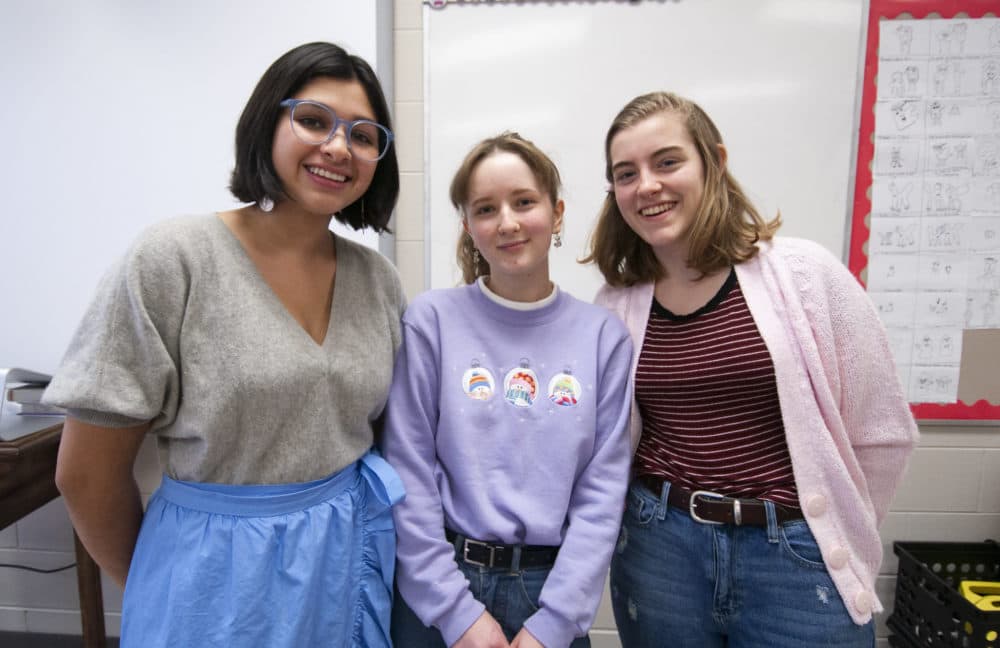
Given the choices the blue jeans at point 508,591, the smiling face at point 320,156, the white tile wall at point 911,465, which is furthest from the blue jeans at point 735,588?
the white tile wall at point 911,465

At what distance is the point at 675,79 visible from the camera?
5.68 feet

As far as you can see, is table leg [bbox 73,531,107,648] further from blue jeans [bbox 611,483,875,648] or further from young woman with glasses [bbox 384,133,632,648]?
blue jeans [bbox 611,483,875,648]

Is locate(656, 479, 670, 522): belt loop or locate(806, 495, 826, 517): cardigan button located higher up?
locate(806, 495, 826, 517): cardigan button

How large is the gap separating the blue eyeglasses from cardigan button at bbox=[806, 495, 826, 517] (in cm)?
93

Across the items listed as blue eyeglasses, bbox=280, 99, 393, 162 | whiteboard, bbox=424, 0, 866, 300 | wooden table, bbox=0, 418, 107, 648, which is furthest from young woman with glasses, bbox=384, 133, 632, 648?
wooden table, bbox=0, 418, 107, 648

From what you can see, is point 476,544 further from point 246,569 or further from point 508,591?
point 246,569

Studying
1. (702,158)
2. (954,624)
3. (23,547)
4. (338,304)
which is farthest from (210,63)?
(954,624)

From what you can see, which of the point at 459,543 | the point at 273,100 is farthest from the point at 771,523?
the point at 273,100

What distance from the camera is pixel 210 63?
173 centimetres

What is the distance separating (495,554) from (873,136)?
1.71m

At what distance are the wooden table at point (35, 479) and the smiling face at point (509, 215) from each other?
1369 millimetres

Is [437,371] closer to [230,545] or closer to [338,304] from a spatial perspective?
[338,304]

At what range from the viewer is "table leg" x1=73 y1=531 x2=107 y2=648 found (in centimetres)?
168

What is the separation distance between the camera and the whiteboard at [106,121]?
172cm
